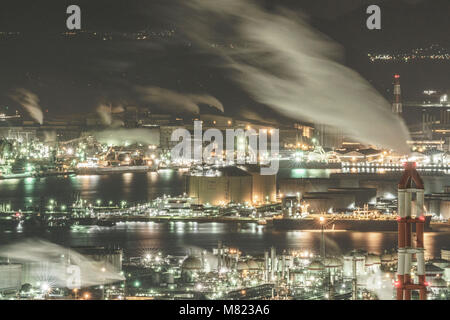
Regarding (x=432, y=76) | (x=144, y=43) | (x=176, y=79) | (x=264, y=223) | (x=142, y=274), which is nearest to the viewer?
(x=142, y=274)

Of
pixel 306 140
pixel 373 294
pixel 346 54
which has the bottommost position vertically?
pixel 373 294

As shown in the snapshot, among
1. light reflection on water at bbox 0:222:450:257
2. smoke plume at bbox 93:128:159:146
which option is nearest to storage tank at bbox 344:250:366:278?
light reflection on water at bbox 0:222:450:257

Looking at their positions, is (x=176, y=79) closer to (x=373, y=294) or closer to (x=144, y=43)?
(x=144, y=43)

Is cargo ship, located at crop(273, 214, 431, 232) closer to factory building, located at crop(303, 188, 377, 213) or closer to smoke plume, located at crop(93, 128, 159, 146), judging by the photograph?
factory building, located at crop(303, 188, 377, 213)

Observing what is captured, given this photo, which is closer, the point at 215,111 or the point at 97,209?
the point at 97,209

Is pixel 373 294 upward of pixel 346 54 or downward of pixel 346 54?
downward

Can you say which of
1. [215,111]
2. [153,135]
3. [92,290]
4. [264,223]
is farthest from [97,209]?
[215,111]

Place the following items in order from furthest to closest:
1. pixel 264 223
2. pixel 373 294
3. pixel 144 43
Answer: pixel 144 43, pixel 264 223, pixel 373 294
